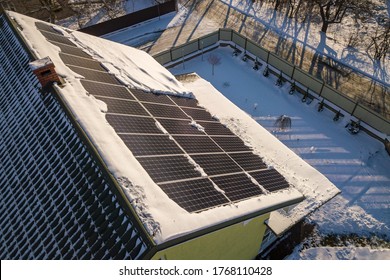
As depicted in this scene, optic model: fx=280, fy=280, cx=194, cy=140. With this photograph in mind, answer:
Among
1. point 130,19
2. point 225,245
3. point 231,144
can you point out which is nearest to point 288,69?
point 231,144

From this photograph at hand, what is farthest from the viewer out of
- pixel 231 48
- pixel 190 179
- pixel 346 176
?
pixel 231 48

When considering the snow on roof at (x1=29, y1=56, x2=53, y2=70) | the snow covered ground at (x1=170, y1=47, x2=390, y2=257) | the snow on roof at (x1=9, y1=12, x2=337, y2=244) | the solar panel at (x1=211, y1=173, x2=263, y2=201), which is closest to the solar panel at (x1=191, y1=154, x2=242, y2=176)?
the solar panel at (x1=211, y1=173, x2=263, y2=201)

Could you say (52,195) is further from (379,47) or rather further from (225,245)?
(379,47)

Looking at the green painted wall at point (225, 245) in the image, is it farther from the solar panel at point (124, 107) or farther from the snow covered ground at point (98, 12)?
the snow covered ground at point (98, 12)

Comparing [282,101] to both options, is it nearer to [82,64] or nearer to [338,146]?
[338,146]

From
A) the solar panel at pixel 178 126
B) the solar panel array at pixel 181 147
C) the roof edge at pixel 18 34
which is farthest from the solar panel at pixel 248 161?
the roof edge at pixel 18 34
